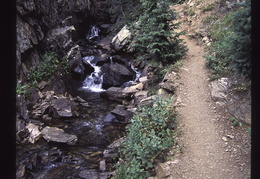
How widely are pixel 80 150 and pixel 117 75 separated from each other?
8.69 meters

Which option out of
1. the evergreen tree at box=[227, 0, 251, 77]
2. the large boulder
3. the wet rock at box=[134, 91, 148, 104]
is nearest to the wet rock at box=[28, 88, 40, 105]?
the large boulder

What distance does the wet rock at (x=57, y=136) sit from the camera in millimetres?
11060

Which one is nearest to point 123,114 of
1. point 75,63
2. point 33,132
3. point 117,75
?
point 33,132

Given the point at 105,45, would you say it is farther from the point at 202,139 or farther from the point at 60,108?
the point at 202,139

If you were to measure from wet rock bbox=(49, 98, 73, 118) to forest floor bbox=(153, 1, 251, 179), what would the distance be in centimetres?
703

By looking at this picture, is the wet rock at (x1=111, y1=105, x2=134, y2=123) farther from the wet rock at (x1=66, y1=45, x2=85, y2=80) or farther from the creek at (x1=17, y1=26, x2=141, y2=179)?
the wet rock at (x1=66, y1=45, x2=85, y2=80)

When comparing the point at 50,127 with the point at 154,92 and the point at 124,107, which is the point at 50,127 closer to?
the point at 124,107

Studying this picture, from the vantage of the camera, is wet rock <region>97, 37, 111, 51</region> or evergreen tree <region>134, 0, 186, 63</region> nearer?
evergreen tree <region>134, 0, 186, 63</region>

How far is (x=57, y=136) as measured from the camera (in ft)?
37.4

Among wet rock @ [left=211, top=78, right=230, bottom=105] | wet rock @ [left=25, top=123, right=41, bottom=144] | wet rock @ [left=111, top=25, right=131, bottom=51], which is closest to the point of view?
wet rock @ [left=211, top=78, right=230, bottom=105]

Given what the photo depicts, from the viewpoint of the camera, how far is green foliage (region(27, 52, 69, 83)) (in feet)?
54.9
